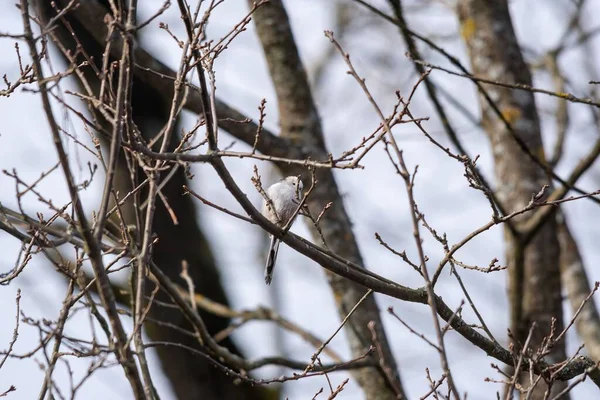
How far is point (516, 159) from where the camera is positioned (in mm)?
4926

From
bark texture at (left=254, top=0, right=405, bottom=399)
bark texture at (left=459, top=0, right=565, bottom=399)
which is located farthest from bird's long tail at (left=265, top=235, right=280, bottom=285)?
bark texture at (left=459, top=0, right=565, bottom=399)

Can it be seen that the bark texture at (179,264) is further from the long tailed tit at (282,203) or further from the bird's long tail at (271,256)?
the bird's long tail at (271,256)

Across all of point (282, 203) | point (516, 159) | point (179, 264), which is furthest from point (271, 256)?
point (179, 264)

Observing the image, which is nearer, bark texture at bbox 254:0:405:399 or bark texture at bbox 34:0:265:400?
bark texture at bbox 254:0:405:399

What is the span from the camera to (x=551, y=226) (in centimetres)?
485

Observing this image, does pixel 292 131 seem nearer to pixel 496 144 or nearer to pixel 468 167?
pixel 496 144

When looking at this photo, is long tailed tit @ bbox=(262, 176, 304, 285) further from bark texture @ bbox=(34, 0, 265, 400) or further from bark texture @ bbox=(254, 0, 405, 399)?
bark texture @ bbox=(34, 0, 265, 400)

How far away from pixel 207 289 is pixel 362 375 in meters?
2.66

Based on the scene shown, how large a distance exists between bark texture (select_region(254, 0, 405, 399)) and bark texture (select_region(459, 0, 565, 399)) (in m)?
0.94

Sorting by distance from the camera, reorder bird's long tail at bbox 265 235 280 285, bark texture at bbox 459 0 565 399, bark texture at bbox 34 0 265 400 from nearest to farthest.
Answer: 1. bird's long tail at bbox 265 235 280 285
2. bark texture at bbox 459 0 565 399
3. bark texture at bbox 34 0 265 400

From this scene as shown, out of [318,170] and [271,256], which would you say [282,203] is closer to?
[271,256]

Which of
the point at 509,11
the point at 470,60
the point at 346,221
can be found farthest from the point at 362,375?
the point at 509,11

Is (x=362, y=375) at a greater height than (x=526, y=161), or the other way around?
(x=526, y=161)

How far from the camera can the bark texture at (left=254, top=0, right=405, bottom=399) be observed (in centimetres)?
469
